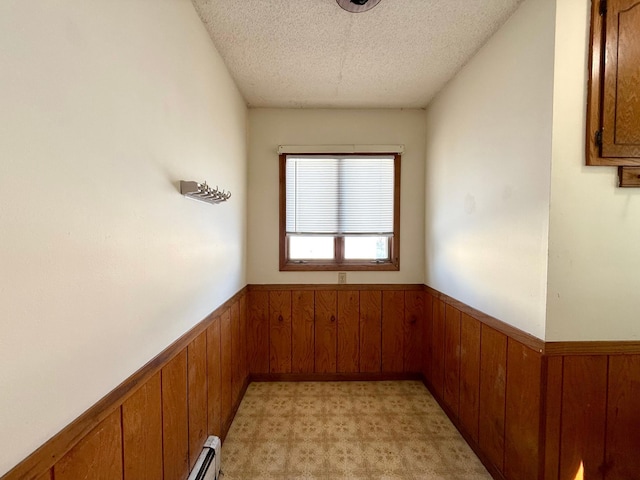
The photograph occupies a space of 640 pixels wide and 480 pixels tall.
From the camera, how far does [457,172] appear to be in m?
2.12

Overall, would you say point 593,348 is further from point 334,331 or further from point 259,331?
point 259,331

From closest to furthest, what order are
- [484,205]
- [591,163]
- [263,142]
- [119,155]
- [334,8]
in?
[119,155], [591,163], [334,8], [484,205], [263,142]

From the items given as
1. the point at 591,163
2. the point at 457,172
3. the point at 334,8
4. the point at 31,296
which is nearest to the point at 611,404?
the point at 591,163

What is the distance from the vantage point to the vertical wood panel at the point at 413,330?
2.73 m

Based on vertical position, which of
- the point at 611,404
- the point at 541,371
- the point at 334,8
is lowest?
the point at 611,404

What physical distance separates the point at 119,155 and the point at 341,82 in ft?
5.96

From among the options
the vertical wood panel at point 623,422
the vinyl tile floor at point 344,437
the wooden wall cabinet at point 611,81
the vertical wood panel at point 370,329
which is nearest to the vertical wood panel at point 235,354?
the vinyl tile floor at point 344,437

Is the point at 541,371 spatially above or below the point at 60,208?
below

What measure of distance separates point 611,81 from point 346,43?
1.31 m

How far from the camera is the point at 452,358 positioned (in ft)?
7.10

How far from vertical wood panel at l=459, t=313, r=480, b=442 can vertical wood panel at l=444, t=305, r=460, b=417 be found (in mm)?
56

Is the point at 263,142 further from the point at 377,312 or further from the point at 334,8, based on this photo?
the point at 377,312

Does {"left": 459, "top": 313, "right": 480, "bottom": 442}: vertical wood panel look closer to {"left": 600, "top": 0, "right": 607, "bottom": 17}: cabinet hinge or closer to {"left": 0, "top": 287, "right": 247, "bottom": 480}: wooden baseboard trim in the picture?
Result: {"left": 600, "top": 0, "right": 607, "bottom": 17}: cabinet hinge

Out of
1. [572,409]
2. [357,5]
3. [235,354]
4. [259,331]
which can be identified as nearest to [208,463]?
[235,354]
